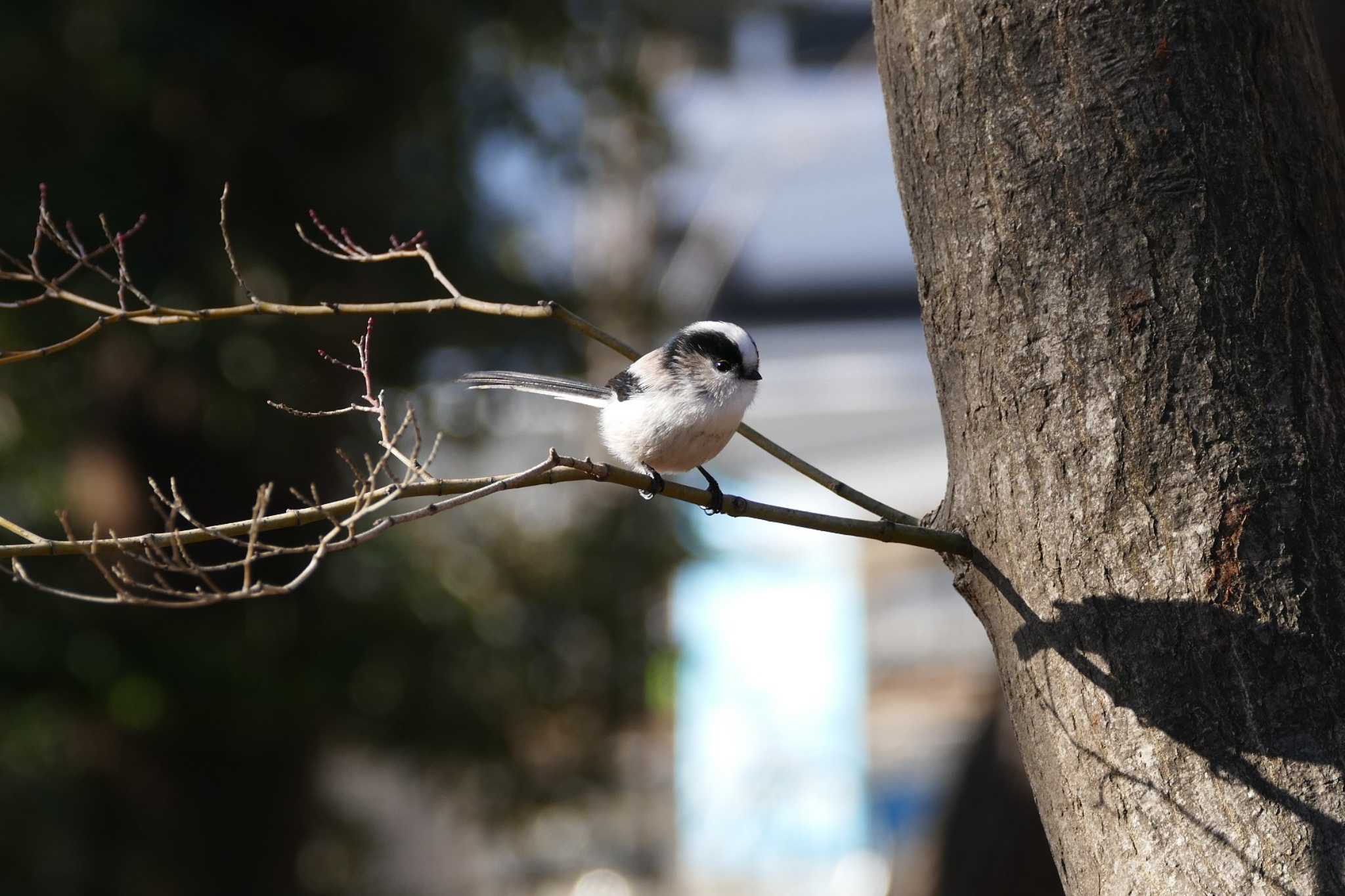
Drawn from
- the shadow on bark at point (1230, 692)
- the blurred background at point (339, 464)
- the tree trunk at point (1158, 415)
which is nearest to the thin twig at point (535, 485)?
the tree trunk at point (1158, 415)

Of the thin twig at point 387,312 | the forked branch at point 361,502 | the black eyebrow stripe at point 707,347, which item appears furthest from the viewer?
the black eyebrow stripe at point 707,347

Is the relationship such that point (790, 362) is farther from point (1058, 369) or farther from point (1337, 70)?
point (1058, 369)

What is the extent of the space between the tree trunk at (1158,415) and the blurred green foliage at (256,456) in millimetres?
4166

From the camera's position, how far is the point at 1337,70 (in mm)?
3916

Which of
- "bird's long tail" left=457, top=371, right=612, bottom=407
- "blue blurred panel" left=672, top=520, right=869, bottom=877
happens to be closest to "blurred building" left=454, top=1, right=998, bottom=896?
"blue blurred panel" left=672, top=520, right=869, bottom=877

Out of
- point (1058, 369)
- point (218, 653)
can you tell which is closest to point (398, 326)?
point (218, 653)

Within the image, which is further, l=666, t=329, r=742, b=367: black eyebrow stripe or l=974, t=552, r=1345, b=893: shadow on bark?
l=666, t=329, r=742, b=367: black eyebrow stripe

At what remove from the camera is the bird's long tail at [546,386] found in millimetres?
2590

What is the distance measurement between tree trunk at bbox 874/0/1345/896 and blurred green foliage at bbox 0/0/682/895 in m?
4.17

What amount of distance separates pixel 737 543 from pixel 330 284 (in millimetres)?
5184

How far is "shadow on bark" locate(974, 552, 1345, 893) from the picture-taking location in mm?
1562

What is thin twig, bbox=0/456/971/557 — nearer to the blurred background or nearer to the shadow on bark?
the shadow on bark

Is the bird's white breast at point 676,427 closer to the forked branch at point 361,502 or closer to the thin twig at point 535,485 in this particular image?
the forked branch at point 361,502

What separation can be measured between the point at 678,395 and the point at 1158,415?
47.3 inches
